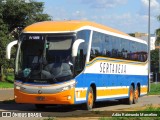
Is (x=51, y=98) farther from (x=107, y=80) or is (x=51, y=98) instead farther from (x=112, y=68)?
(x=112, y=68)

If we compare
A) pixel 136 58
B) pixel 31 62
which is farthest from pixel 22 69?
pixel 136 58

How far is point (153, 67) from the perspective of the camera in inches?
4993

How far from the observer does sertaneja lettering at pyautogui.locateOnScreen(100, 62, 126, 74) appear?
19.4 metres

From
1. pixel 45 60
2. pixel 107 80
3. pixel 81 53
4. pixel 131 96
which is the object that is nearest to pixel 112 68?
pixel 107 80

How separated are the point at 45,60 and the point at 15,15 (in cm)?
3707

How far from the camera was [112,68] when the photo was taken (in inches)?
813

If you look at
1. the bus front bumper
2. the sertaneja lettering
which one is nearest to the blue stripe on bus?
the sertaneja lettering

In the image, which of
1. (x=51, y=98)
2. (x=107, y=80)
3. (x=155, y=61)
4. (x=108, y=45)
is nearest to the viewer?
(x=51, y=98)

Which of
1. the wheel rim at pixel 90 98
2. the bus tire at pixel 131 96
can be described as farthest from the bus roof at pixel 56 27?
the bus tire at pixel 131 96

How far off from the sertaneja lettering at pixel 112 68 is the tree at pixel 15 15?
93.9 feet

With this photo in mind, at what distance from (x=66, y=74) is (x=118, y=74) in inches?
236

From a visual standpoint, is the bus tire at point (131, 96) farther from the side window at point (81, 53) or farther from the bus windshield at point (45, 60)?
the bus windshield at point (45, 60)

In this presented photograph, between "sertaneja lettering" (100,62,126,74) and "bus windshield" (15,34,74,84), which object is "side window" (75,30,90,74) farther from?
"sertaneja lettering" (100,62,126,74)

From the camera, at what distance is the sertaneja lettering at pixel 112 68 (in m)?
19.4
